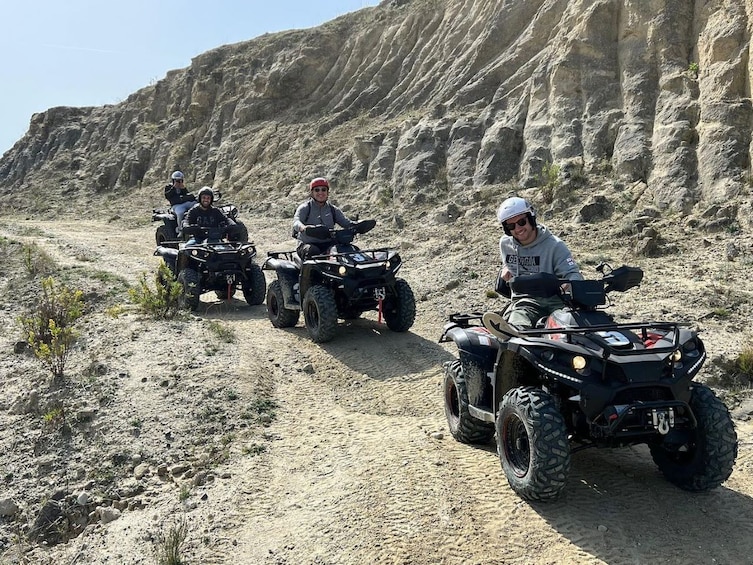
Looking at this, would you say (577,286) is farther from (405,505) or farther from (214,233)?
(214,233)

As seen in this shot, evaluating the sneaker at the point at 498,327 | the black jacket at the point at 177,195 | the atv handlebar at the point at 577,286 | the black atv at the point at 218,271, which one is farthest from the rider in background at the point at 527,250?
the black jacket at the point at 177,195

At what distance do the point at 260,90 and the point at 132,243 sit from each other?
16.2 meters

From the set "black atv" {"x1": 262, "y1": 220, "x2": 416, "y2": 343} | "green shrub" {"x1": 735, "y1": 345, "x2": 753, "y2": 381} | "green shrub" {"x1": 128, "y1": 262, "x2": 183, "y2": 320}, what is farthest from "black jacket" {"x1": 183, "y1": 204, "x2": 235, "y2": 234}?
"green shrub" {"x1": 735, "y1": 345, "x2": 753, "y2": 381}

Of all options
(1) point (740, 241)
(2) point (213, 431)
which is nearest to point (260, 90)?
(1) point (740, 241)

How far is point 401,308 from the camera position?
8828 millimetres

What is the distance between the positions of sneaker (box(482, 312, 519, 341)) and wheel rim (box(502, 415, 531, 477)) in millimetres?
523

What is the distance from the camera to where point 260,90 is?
110 feet

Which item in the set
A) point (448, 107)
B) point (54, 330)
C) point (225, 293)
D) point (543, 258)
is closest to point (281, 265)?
point (225, 293)

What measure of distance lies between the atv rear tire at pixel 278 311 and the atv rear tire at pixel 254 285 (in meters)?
1.65

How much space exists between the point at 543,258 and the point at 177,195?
1339cm

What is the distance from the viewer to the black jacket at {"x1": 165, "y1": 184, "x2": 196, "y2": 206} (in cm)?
1702

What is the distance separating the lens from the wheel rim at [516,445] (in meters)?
4.29

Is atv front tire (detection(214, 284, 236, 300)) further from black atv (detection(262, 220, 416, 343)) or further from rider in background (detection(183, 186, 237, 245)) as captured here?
black atv (detection(262, 220, 416, 343))

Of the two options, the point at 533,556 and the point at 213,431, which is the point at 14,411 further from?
the point at 533,556
